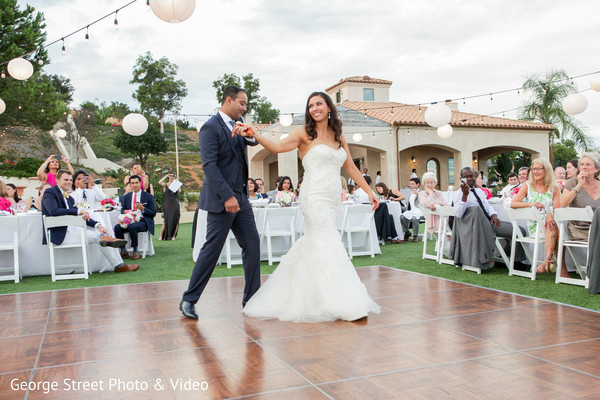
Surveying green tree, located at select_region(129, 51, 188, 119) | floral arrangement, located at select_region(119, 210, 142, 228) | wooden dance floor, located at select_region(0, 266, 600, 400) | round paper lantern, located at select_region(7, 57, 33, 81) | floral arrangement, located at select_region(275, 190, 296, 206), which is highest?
green tree, located at select_region(129, 51, 188, 119)

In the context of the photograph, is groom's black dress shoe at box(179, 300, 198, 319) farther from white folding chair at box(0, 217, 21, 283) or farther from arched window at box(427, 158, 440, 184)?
arched window at box(427, 158, 440, 184)

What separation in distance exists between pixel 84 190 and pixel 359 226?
4862 mm

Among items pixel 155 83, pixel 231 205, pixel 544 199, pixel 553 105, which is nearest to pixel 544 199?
pixel 544 199

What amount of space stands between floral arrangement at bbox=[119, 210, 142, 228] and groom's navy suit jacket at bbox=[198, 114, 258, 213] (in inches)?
192

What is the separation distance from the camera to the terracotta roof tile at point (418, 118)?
23.0 m

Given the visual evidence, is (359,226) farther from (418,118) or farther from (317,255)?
(418,118)

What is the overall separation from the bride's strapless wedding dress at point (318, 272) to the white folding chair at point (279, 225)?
3.12 m

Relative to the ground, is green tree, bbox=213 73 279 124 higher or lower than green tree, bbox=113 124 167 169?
higher

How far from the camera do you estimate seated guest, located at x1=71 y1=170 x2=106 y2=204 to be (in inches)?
319

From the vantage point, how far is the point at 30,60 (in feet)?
63.9

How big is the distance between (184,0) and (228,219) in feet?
10.7

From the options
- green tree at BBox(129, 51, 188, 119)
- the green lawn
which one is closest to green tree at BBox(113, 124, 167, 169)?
green tree at BBox(129, 51, 188, 119)

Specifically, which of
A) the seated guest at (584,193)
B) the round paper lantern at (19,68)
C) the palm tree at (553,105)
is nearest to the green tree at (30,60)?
the round paper lantern at (19,68)

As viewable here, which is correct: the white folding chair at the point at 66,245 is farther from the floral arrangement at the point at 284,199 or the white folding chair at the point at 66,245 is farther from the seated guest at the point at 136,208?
the floral arrangement at the point at 284,199
